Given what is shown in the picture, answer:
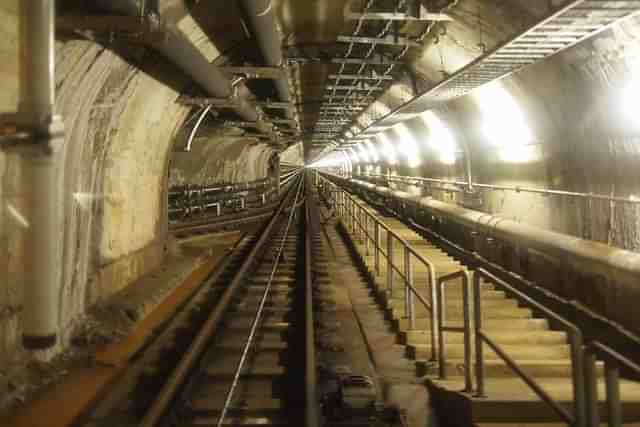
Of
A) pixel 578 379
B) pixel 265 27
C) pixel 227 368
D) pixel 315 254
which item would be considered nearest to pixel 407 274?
pixel 227 368

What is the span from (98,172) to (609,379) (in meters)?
5.30

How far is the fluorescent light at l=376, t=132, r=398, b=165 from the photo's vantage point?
64.0 ft

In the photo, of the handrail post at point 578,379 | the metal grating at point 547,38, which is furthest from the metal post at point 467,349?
the metal grating at point 547,38

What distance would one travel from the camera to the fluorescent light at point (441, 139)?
11844mm

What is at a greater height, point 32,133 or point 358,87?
point 358,87

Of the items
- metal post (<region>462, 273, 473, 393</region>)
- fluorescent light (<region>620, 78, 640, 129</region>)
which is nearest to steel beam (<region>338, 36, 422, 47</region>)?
fluorescent light (<region>620, 78, 640, 129</region>)

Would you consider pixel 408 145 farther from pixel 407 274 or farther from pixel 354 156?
pixel 354 156

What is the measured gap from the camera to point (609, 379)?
235 cm

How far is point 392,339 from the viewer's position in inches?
233

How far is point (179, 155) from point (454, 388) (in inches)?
461

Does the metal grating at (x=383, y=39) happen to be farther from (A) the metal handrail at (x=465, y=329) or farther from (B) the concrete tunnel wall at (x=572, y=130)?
(A) the metal handrail at (x=465, y=329)

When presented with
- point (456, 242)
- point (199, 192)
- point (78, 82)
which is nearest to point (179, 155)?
point (199, 192)

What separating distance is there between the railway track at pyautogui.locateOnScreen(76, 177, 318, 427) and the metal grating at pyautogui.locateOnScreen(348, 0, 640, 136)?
134 inches

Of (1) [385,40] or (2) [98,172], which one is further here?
(1) [385,40]
